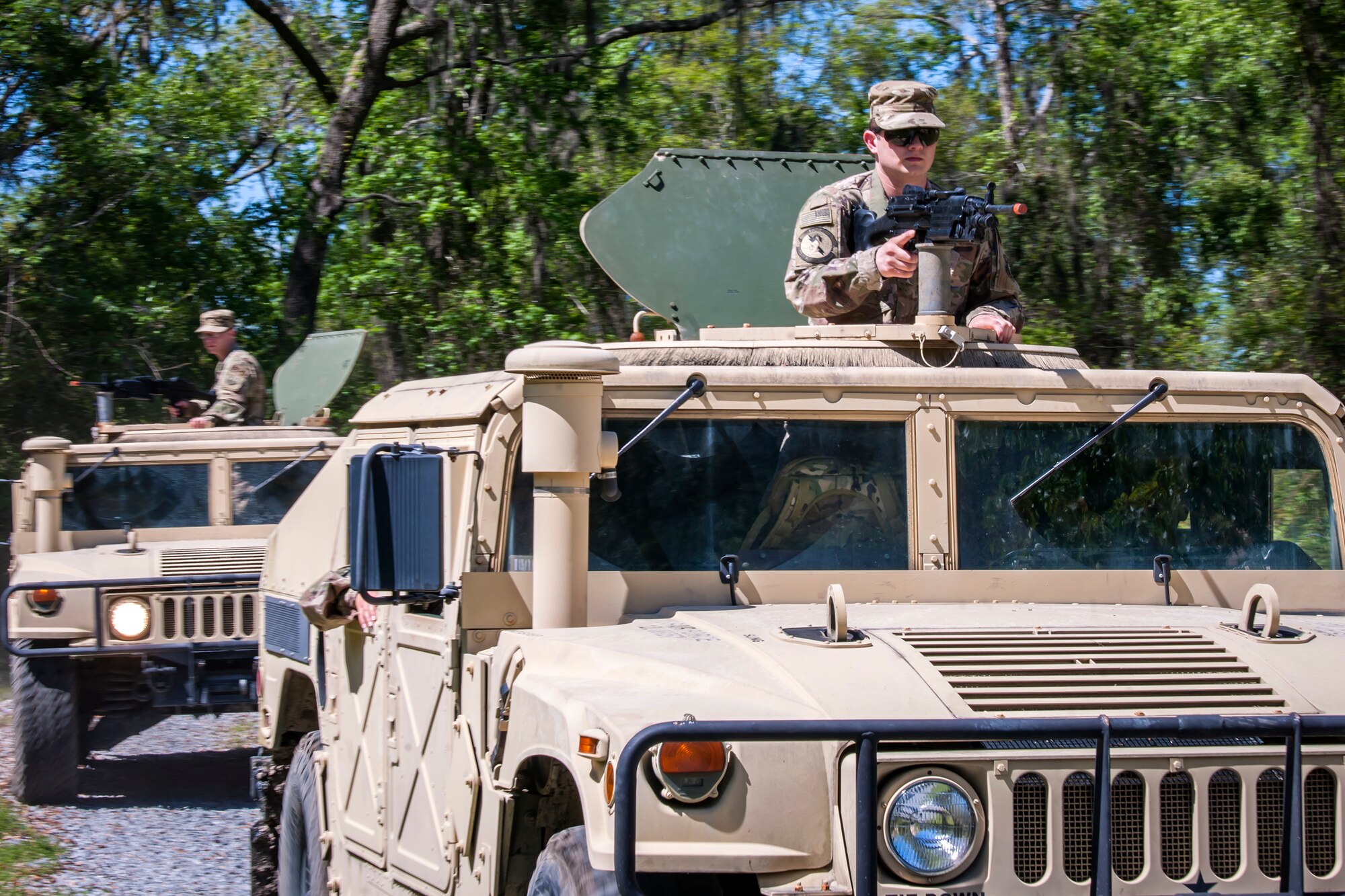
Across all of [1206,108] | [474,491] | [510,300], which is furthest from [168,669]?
[1206,108]

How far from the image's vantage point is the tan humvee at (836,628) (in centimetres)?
293

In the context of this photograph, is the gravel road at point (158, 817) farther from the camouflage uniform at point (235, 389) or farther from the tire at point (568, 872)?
the tire at point (568, 872)

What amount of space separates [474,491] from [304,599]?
1050mm

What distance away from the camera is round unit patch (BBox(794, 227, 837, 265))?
512cm

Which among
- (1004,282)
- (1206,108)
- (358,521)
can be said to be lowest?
(358,521)

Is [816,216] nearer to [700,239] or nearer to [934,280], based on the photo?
[934,280]

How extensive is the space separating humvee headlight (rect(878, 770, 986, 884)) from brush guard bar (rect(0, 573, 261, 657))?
6258mm

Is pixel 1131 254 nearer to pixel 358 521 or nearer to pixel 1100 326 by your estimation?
pixel 1100 326

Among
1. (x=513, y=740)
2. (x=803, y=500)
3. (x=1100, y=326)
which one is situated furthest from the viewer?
(x=1100, y=326)

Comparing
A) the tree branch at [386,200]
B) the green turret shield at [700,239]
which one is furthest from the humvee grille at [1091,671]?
the tree branch at [386,200]

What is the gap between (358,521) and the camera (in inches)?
150

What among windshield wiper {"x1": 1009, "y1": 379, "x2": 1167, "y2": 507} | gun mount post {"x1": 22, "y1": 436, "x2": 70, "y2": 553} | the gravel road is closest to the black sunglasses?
windshield wiper {"x1": 1009, "y1": 379, "x2": 1167, "y2": 507}

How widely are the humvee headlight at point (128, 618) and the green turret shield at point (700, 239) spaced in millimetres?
3968

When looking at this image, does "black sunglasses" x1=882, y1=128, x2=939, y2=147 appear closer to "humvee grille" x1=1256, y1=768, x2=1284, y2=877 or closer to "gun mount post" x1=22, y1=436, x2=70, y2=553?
"humvee grille" x1=1256, y1=768, x2=1284, y2=877
